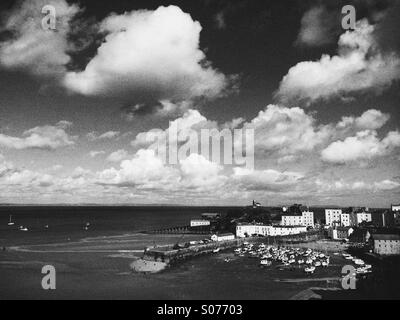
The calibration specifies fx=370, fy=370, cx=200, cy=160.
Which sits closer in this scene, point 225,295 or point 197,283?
point 225,295

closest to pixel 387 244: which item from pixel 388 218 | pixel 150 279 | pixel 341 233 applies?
pixel 341 233

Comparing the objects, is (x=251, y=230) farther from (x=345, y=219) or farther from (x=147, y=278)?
(x=147, y=278)

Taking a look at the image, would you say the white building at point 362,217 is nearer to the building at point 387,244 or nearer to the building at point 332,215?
the building at point 332,215

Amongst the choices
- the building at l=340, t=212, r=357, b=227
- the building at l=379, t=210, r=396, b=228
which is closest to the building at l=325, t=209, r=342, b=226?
the building at l=340, t=212, r=357, b=227

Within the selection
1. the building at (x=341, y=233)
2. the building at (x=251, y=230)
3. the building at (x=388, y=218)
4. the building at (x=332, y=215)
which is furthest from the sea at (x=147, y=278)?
the building at (x=332, y=215)
